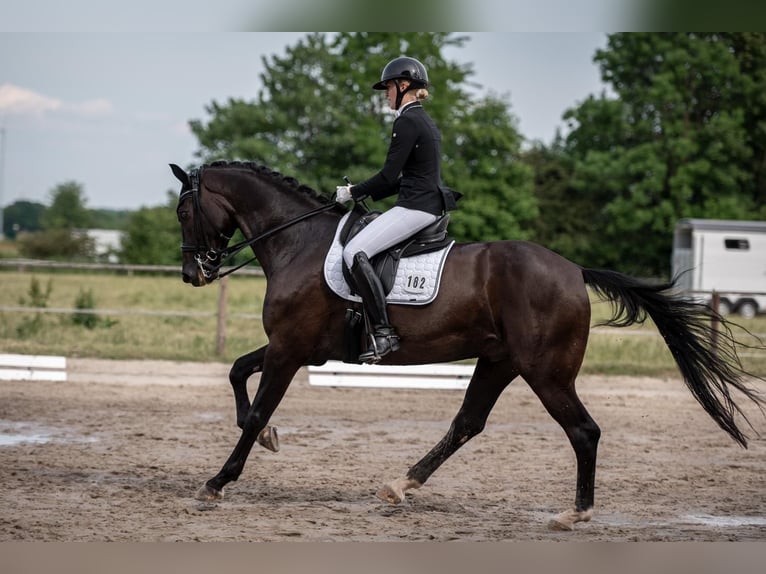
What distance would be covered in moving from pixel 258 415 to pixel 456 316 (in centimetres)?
139

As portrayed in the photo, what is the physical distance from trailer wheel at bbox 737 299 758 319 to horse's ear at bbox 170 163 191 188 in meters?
24.1

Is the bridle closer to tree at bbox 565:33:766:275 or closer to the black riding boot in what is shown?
the black riding boot

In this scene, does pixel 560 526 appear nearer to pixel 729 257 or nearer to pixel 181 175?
pixel 181 175

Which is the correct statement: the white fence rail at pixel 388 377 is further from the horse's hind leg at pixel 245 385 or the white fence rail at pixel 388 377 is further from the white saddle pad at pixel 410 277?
the white saddle pad at pixel 410 277

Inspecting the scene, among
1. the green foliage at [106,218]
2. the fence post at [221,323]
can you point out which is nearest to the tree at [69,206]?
the green foliage at [106,218]

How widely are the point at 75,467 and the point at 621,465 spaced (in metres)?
4.26

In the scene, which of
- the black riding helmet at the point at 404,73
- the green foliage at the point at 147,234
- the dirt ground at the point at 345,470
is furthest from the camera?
the green foliage at the point at 147,234

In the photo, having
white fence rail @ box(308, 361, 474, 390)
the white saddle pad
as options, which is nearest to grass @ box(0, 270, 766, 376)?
white fence rail @ box(308, 361, 474, 390)

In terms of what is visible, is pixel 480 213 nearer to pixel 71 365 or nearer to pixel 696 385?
pixel 71 365

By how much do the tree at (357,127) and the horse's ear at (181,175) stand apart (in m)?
30.7

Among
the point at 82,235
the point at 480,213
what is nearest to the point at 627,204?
the point at 480,213

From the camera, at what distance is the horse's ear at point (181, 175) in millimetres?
6129

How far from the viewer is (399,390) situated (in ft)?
38.0

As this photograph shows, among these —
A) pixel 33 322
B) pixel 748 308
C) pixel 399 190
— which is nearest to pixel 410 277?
pixel 399 190
